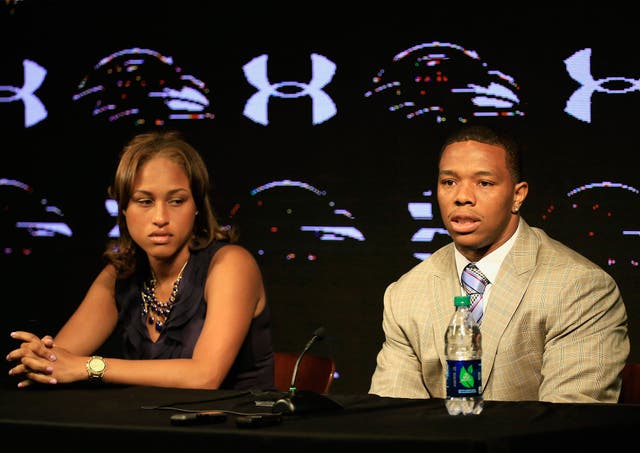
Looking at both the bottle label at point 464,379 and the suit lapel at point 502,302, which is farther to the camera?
the suit lapel at point 502,302

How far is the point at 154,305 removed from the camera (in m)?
2.94

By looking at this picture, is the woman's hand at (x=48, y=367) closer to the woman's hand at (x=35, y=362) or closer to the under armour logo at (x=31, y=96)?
the woman's hand at (x=35, y=362)

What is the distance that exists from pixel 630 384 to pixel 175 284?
57.7 inches

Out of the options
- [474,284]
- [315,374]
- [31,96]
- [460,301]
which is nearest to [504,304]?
[474,284]

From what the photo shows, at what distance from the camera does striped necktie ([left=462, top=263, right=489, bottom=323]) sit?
2.57m

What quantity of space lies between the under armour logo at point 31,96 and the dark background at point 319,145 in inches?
1.2

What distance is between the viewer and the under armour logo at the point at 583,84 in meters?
3.79

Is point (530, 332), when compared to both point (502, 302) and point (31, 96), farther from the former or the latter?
point (31, 96)

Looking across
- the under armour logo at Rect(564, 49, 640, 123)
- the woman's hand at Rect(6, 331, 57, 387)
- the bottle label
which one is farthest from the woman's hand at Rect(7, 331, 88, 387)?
the under armour logo at Rect(564, 49, 640, 123)

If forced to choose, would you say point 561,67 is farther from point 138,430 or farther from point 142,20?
point 138,430

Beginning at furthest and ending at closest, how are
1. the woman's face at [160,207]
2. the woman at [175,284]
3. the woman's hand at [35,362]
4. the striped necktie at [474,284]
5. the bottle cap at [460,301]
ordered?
the woman's face at [160,207], the woman at [175,284], the striped necktie at [474,284], the woman's hand at [35,362], the bottle cap at [460,301]

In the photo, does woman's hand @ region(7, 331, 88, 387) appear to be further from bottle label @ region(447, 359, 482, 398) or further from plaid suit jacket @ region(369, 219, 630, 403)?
bottle label @ region(447, 359, 482, 398)

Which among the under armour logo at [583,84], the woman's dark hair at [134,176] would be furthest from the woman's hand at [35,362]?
the under armour logo at [583,84]

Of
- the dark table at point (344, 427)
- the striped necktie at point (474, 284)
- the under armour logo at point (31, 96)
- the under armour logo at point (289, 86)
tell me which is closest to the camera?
the dark table at point (344, 427)
